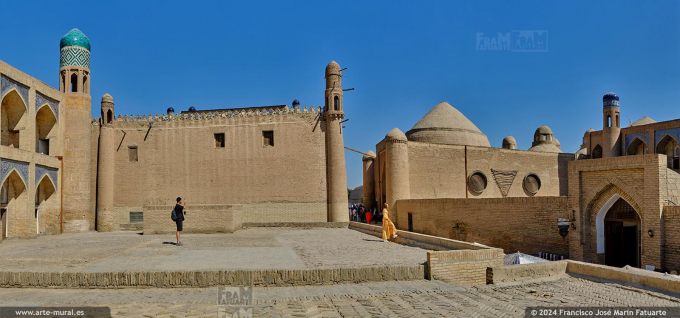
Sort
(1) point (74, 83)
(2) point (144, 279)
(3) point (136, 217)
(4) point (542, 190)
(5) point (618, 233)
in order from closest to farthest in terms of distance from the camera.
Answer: (2) point (144, 279) → (5) point (618, 233) → (1) point (74, 83) → (3) point (136, 217) → (4) point (542, 190)

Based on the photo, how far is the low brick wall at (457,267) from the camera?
8.80 meters

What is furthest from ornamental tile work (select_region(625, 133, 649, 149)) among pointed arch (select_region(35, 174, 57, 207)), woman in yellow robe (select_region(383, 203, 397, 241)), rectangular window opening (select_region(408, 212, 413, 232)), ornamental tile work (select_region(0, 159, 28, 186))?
ornamental tile work (select_region(0, 159, 28, 186))

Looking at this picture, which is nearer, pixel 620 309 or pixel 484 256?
pixel 620 309

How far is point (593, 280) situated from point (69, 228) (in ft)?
68.9

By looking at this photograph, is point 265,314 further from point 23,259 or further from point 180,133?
point 180,133

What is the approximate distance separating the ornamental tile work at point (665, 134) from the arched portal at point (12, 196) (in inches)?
1196

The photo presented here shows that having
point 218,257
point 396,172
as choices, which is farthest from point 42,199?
point 396,172

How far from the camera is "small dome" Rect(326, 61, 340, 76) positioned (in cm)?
2457

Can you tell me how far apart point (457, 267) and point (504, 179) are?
2132 centimetres

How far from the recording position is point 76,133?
2369cm

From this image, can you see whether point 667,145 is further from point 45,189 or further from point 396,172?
point 45,189

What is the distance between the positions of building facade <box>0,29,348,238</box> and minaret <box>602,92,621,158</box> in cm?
1814

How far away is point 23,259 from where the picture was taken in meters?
10.6

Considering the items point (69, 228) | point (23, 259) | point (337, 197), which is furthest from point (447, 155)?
point (23, 259)
